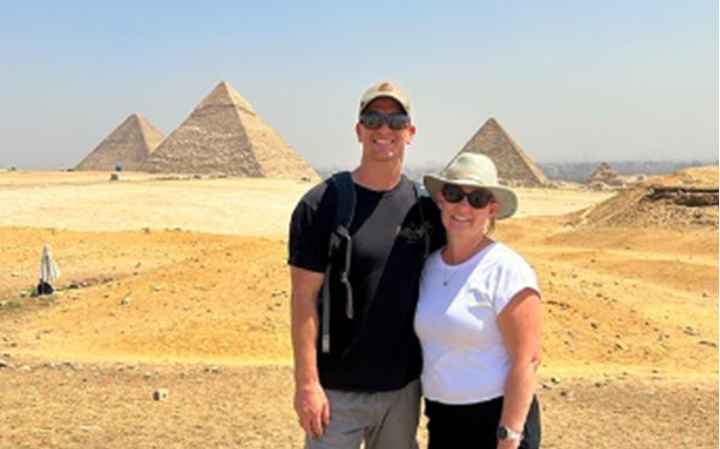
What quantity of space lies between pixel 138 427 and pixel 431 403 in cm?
315

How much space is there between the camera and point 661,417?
19.0 ft

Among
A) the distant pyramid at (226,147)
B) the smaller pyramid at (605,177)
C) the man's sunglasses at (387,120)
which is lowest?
the smaller pyramid at (605,177)

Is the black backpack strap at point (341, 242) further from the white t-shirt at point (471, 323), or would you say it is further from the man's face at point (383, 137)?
the white t-shirt at point (471, 323)

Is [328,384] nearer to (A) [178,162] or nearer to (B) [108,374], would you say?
(B) [108,374]

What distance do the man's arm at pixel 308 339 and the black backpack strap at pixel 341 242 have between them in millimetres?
37

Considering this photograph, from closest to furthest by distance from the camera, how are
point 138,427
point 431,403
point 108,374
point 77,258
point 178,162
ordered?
point 431,403 → point 138,427 → point 108,374 → point 77,258 → point 178,162

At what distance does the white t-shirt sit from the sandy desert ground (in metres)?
2.60

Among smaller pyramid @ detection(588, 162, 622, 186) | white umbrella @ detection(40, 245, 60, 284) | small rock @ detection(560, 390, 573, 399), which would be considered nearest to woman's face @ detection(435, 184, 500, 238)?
small rock @ detection(560, 390, 573, 399)

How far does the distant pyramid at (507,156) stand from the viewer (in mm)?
77312

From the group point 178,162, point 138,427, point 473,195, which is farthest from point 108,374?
point 178,162

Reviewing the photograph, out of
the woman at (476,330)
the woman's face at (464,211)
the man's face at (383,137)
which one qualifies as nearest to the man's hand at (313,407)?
the woman at (476,330)

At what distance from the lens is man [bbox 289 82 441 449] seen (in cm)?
277

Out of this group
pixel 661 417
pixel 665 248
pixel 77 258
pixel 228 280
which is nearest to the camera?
pixel 661 417

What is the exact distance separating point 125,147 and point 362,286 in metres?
114
